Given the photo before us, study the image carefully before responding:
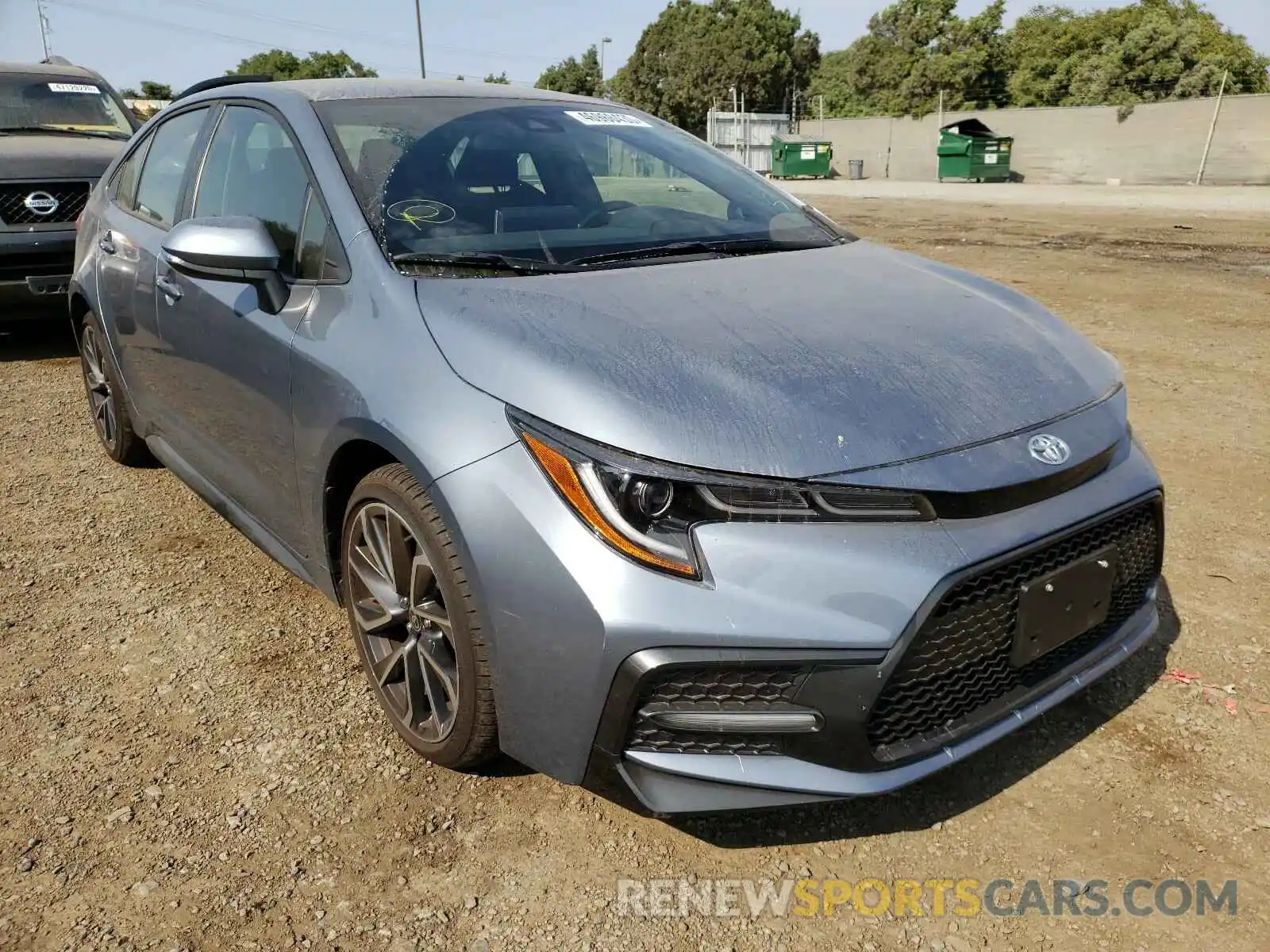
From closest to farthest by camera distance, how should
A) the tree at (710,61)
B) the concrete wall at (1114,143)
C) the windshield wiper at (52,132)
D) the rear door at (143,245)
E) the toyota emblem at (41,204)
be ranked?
the rear door at (143,245) → the toyota emblem at (41,204) → the windshield wiper at (52,132) → the concrete wall at (1114,143) → the tree at (710,61)

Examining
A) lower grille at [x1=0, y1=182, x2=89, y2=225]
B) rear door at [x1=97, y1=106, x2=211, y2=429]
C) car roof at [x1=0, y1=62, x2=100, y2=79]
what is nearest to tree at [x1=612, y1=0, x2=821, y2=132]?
car roof at [x1=0, y1=62, x2=100, y2=79]

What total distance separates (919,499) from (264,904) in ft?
4.94

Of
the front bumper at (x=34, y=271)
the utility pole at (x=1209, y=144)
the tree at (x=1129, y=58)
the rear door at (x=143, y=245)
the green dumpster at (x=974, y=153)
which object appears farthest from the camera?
the tree at (x=1129, y=58)

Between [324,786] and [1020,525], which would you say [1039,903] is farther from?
[324,786]

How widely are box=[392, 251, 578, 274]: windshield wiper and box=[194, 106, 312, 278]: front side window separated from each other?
0.31m

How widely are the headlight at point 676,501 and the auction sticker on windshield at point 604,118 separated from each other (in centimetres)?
183

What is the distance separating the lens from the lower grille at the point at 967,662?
1.75 m

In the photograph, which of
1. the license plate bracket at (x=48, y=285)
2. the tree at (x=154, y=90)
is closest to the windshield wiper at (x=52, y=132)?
the license plate bracket at (x=48, y=285)

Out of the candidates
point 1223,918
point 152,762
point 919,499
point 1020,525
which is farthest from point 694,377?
point 152,762

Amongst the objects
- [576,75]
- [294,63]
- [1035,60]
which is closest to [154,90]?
[294,63]

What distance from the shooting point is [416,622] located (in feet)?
7.15

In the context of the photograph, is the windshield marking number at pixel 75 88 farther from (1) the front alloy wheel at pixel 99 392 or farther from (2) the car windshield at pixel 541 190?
(2) the car windshield at pixel 541 190

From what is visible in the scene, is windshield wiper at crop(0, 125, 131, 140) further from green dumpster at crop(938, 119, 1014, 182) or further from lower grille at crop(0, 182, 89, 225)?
green dumpster at crop(938, 119, 1014, 182)

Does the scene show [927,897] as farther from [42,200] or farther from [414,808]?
[42,200]
